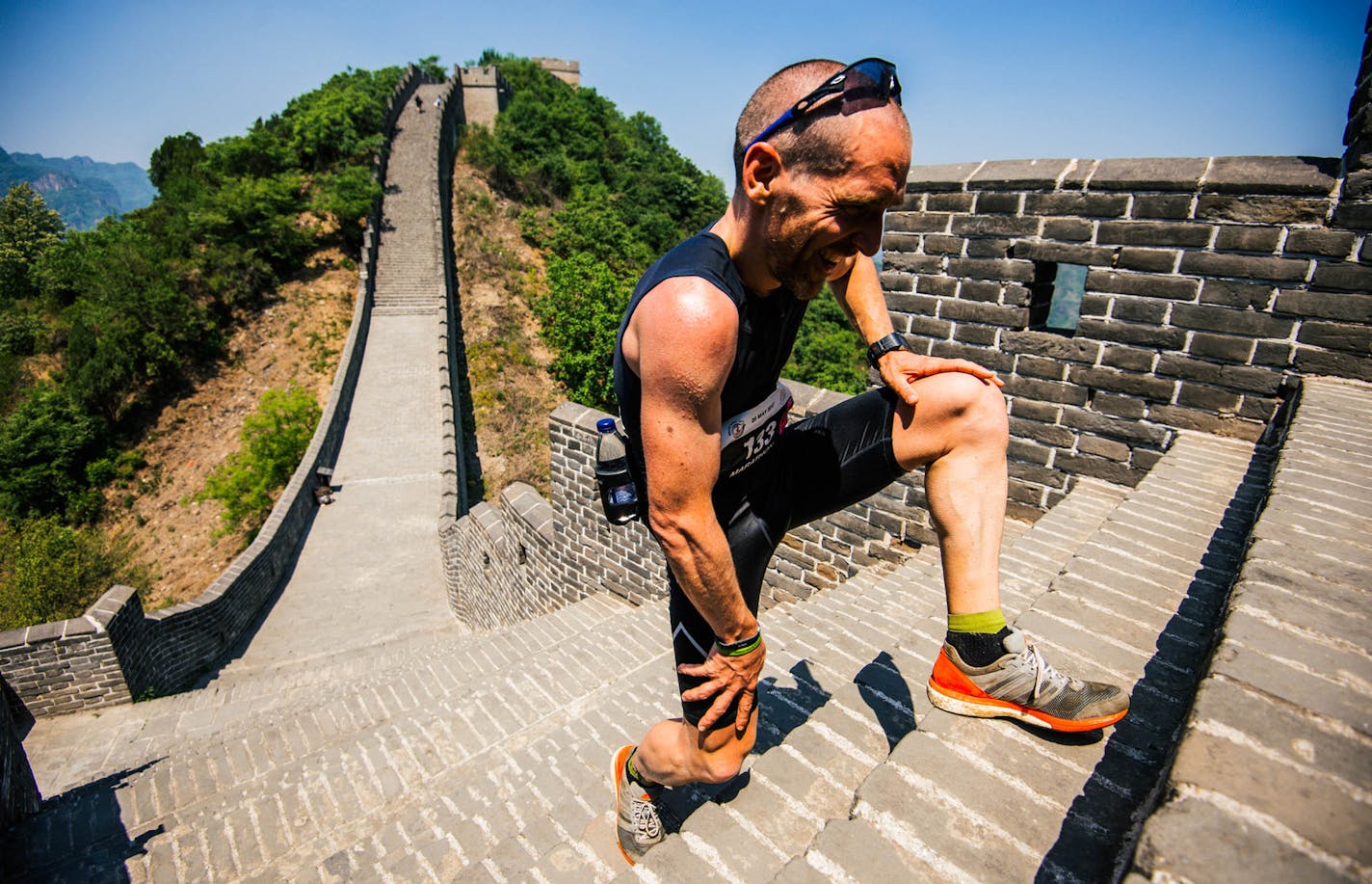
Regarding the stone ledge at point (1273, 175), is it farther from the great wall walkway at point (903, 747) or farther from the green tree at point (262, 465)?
the green tree at point (262, 465)

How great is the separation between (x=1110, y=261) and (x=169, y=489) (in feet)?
68.6

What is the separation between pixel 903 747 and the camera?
1732 mm

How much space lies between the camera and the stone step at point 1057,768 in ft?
4.79

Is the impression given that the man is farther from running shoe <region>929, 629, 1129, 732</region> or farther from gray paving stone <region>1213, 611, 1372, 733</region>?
gray paving stone <region>1213, 611, 1372, 733</region>

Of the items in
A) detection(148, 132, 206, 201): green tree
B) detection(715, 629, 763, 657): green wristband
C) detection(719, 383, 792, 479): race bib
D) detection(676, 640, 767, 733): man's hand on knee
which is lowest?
detection(676, 640, 767, 733): man's hand on knee

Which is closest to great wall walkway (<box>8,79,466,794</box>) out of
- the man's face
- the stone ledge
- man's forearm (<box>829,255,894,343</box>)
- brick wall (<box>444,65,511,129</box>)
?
man's forearm (<box>829,255,894,343</box>)

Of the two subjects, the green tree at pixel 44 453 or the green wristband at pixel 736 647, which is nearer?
the green wristband at pixel 736 647

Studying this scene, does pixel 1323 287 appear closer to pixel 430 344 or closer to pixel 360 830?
pixel 360 830

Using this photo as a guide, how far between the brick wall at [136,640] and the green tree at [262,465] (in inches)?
103

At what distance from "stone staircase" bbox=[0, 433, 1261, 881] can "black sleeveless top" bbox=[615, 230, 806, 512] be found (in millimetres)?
985

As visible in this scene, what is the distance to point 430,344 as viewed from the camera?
20.5 m

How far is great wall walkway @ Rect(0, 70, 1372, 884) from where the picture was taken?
119 cm

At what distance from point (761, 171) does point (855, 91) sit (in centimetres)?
27

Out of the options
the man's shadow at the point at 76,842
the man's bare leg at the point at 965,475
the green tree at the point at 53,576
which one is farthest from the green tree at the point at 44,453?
the man's bare leg at the point at 965,475
